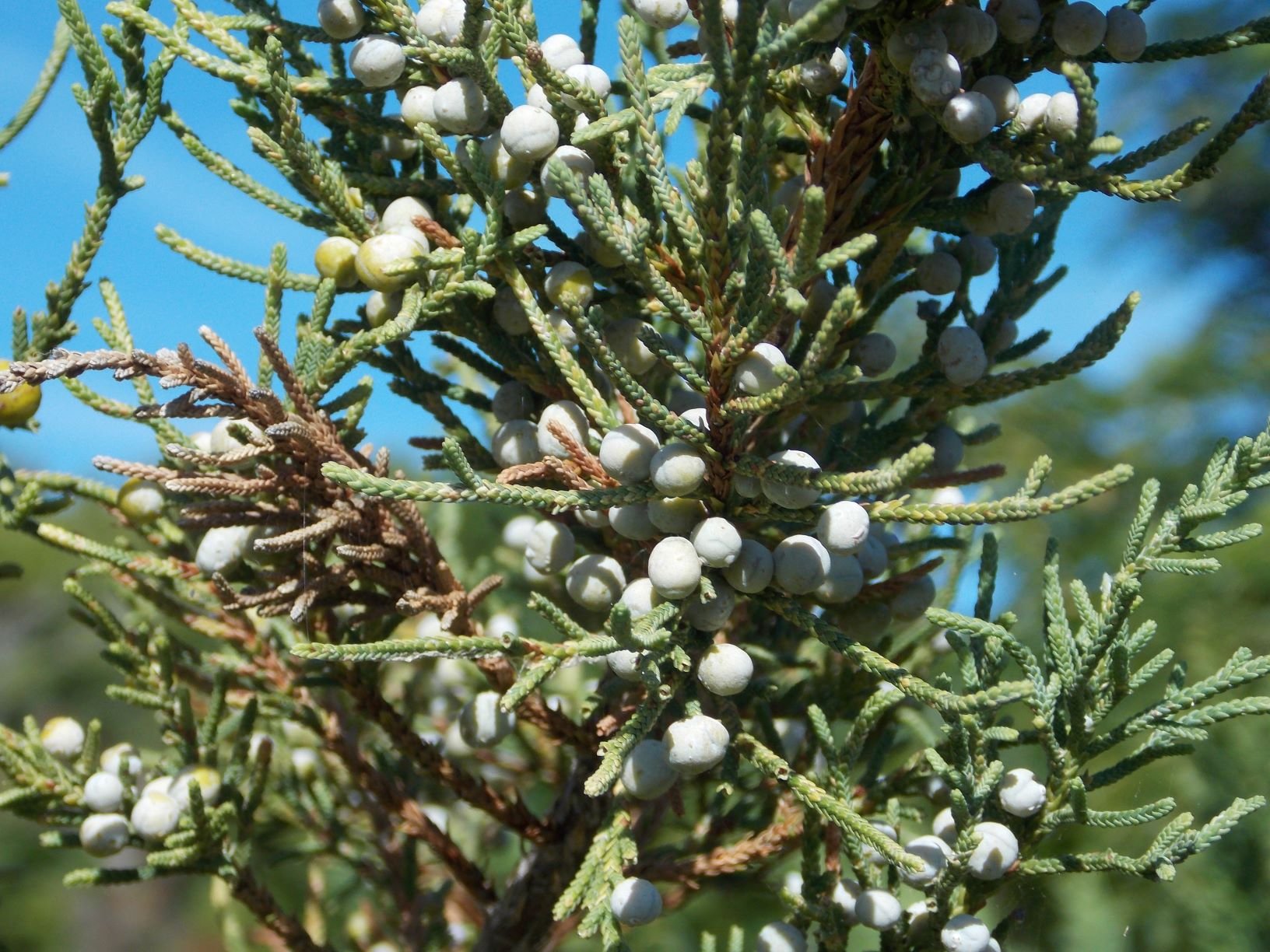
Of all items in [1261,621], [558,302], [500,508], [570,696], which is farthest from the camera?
[1261,621]

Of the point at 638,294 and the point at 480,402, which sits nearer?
the point at 638,294

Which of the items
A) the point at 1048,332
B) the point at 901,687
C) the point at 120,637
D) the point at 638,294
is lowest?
the point at 120,637

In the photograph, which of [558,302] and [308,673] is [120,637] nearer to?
[308,673]

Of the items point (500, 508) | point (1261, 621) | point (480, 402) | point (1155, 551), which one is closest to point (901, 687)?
point (1155, 551)

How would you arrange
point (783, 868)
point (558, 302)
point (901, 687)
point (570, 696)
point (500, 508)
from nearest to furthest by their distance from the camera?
point (901, 687)
point (558, 302)
point (783, 868)
point (570, 696)
point (500, 508)

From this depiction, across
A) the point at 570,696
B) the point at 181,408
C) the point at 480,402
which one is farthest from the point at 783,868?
the point at 181,408

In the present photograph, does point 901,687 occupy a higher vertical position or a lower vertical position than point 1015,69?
lower
